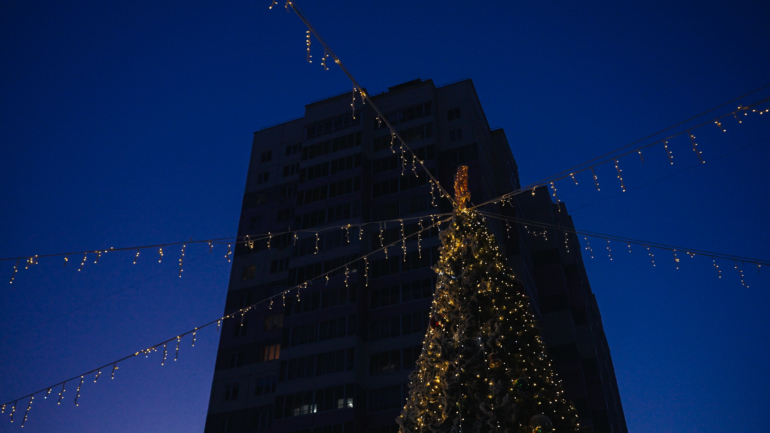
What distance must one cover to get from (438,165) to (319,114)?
10.2 metres

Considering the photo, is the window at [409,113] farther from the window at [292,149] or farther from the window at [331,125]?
the window at [292,149]

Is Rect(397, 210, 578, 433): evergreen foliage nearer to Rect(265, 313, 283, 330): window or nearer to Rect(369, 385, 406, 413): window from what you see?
Rect(369, 385, 406, 413): window

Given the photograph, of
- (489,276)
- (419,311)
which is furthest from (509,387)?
(419,311)

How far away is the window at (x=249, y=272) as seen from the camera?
37.0 meters

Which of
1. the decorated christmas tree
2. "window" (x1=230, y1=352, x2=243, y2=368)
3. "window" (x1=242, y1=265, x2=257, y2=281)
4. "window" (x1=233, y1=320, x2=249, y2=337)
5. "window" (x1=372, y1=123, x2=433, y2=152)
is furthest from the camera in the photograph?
"window" (x1=242, y1=265, x2=257, y2=281)

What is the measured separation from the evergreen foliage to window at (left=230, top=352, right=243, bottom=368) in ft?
85.7

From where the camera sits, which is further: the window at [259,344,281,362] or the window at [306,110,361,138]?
the window at [306,110,361,138]

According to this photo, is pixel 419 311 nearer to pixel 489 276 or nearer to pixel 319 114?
pixel 319 114

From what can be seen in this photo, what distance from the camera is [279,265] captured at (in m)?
36.4

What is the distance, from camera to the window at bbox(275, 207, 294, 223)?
3806cm

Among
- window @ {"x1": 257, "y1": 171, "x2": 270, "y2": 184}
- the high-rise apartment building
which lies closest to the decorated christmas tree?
the high-rise apartment building

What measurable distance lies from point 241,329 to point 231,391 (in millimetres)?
3765

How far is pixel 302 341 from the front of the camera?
101 feet

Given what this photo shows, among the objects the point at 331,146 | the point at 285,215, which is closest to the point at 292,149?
the point at 331,146
